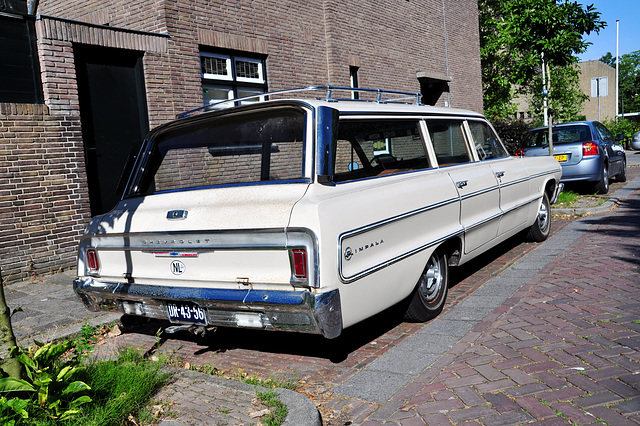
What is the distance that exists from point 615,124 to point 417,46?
26.5 metres

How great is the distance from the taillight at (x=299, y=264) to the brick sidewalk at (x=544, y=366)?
0.91 metres

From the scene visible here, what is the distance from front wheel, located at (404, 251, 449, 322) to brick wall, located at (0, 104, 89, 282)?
5470 mm

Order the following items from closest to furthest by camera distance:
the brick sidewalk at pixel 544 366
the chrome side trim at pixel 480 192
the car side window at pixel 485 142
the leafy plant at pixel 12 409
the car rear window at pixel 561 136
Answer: the leafy plant at pixel 12 409, the brick sidewalk at pixel 544 366, the chrome side trim at pixel 480 192, the car side window at pixel 485 142, the car rear window at pixel 561 136

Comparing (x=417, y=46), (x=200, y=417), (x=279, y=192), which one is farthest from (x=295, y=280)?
(x=417, y=46)

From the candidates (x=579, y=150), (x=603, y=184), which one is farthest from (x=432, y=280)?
(x=603, y=184)

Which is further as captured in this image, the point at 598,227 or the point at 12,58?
the point at 598,227

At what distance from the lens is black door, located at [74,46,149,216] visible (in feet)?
27.5

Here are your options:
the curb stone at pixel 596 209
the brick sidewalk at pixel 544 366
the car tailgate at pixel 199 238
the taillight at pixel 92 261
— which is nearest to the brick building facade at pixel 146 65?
the taillight at pixel 92 261

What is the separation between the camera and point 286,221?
3342mm

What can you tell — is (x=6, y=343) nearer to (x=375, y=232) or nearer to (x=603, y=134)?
(x=375, y=232)

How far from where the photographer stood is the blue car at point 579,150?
11453mm

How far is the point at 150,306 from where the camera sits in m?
3.99

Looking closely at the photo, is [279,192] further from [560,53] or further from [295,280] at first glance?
[560,53]

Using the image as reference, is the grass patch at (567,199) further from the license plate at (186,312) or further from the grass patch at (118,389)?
the grass patch at (118,389)
